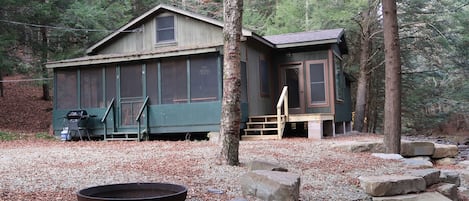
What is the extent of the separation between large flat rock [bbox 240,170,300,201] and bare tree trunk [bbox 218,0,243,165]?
167 centimetres

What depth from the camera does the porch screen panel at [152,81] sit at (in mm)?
12625

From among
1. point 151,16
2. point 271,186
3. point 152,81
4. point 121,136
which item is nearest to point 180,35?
point 151,16

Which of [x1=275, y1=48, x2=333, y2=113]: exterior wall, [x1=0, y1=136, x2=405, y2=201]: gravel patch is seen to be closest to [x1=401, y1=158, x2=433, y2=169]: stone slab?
[x1=0, y1=136, x2=405, y2=201]: gravel patch

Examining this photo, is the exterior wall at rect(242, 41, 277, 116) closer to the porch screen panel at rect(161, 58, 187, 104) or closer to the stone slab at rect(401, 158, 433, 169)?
the porch screen panel at rect(161, 58, 187, 104)

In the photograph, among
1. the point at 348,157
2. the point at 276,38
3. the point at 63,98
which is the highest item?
the point at 276,38

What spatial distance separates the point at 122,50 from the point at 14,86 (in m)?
10.8

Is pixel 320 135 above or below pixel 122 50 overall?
below

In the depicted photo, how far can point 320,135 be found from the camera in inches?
485

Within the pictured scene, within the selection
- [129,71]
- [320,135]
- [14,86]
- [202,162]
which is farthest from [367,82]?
[14,86]

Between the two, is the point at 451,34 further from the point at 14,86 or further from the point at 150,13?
the point at 14,86

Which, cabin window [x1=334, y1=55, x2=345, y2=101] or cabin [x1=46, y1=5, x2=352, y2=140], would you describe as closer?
cabin [x1=46, y1=5, x2=352, y2=140]

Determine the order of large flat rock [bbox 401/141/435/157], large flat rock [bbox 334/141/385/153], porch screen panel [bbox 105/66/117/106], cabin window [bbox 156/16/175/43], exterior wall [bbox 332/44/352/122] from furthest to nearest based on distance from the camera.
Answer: exterior wall [bbox 332/44/352/122]
cabin window [bbox 156/16/175/43]
porch screen panel [bbox 105/66/117/106]
large flat rock [bbox 401/141/435/157]
large flat rock [bbox 334/141/385/153]

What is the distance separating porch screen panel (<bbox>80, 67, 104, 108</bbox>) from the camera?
1345 cm

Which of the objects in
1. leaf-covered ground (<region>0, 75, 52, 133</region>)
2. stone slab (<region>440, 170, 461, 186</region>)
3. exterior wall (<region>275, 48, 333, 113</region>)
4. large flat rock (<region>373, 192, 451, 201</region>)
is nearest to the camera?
large flat rock (<region>373, 192, 451, 201</region>)
